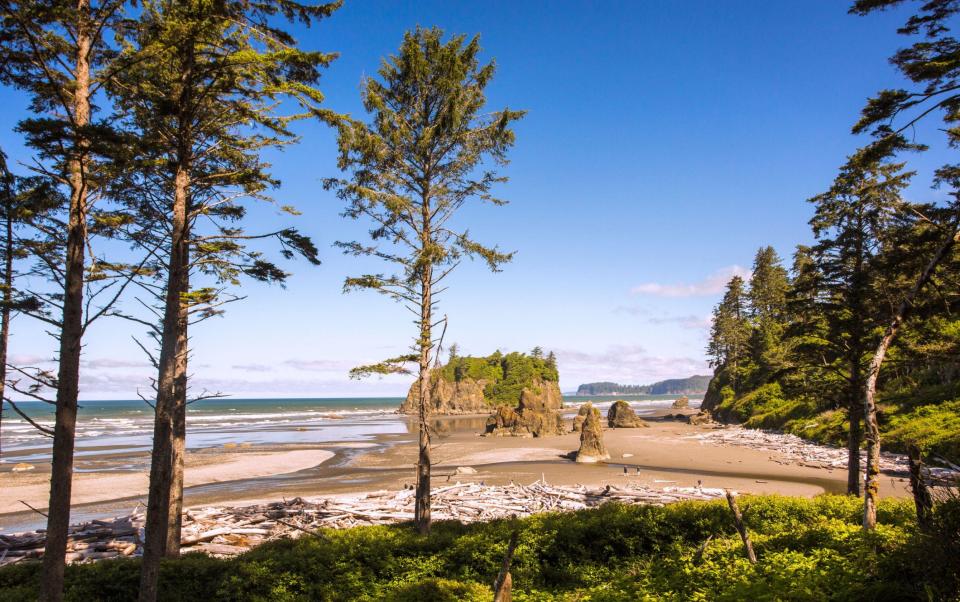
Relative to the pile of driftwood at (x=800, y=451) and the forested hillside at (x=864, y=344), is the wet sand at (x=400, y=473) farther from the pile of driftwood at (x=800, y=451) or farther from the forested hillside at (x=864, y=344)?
the forested hillside at (x=864, y=344)

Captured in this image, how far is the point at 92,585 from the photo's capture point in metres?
8.83

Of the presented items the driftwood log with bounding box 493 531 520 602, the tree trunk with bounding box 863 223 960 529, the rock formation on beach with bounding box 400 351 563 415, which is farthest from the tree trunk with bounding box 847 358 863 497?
the rock formation on beach with bounding box 400 351 563 415

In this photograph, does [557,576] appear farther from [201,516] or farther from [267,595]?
[201,516]

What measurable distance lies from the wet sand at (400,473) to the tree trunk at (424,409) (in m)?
8.61

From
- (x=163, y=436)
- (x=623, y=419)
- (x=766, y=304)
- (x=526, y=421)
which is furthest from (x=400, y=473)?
(x=766, y=304)

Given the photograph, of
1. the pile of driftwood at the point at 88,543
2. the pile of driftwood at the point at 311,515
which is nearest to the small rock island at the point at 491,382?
the pile of driftwood at the point at 311,515

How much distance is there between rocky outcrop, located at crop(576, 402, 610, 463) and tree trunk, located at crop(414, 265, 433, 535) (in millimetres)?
22099

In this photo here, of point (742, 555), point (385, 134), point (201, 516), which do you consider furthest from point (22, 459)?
point (742, 555)

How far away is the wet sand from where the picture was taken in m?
23.1

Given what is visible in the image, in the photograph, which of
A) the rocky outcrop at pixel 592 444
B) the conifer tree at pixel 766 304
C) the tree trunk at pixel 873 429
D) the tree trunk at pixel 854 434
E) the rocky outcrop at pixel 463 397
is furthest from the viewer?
the rocky outcrop at pixel 463 397

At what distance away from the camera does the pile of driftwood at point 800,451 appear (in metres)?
23.9

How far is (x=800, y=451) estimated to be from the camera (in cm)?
3197

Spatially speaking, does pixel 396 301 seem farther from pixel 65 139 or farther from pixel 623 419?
pixel 623 419

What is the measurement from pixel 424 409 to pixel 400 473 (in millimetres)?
19251
